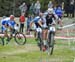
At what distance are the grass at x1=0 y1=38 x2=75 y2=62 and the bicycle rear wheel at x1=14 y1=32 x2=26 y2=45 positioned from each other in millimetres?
260

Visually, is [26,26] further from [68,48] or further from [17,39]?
[68,48]

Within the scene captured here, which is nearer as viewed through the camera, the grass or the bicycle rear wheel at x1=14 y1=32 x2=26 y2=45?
the grass

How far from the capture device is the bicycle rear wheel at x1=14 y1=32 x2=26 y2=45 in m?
24.3

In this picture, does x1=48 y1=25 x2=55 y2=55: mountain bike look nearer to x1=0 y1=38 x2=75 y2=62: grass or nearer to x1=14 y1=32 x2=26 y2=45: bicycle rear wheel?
x1=0 y1=38 x2=75 y2=62: grass

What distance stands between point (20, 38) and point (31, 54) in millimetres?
4344

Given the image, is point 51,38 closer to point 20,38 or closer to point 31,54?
point 31,54

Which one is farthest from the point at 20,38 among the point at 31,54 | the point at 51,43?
the point at 51,43

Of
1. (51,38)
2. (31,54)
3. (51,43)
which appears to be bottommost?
(31,54)

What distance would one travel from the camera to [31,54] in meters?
20.1

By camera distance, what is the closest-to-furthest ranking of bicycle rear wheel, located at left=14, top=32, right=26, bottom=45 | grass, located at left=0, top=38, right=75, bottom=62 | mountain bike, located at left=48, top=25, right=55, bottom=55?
1. grass, located at left=0, top=38, right=75, bottom=62
2. mountain bike, located at left=48, top=25, right=55, bottom=55
3. bicycle rear wheel, located at left=14, top=32, right=26, bottom=45

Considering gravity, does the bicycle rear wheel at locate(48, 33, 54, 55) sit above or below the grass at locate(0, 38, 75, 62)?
above

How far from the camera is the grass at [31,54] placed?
18266mm

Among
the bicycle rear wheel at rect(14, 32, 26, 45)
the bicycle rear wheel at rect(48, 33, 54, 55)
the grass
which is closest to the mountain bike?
the bicycle rear wheel at rect(48, 33, 54, 55)

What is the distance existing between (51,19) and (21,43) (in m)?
3.78
